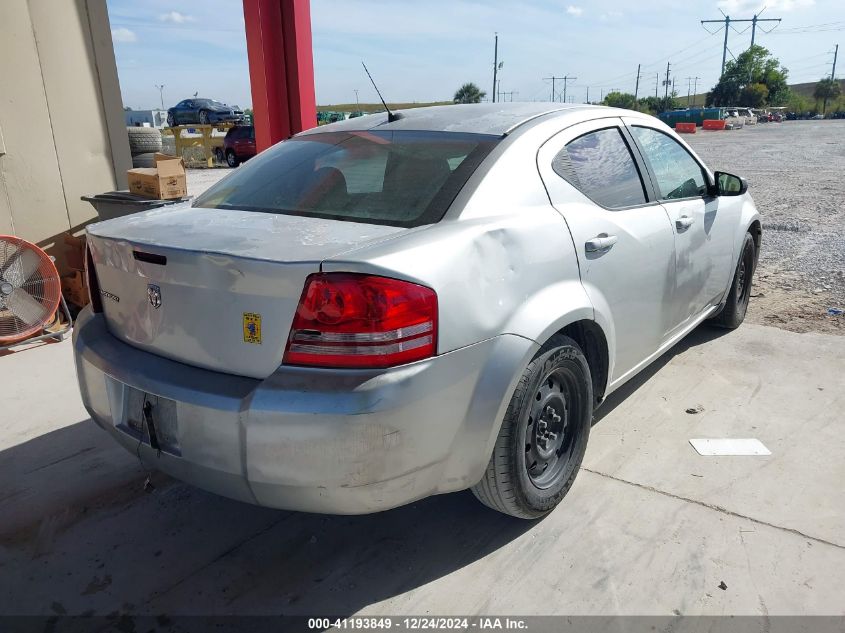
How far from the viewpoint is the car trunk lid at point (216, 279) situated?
6.61 ft

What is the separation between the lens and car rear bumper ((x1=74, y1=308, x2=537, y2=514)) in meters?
1.94

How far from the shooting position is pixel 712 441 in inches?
133

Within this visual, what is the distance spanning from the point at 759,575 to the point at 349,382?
1682mm

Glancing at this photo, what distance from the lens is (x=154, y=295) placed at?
230 cm

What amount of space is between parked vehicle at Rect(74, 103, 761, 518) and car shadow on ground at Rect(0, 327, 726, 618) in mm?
375

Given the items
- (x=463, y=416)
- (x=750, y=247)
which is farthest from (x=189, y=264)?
(x=750, y=247)

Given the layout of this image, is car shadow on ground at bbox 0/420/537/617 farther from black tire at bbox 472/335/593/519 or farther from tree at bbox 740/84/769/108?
tree at bbox 740/84/769/108

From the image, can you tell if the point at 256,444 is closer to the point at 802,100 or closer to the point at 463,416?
the point at 463,416

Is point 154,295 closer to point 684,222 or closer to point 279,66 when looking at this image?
point 684,222

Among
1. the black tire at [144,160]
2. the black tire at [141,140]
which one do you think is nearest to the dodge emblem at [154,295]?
the black tire at [144,160]

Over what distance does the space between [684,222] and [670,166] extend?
415 mm

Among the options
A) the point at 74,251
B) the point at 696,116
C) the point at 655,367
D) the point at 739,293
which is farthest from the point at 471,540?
the point at 696,116

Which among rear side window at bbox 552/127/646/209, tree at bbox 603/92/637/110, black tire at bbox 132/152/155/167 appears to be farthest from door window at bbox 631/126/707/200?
tree at bbox 603/92/637/110

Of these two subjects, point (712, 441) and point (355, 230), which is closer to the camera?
point (355, 230)
